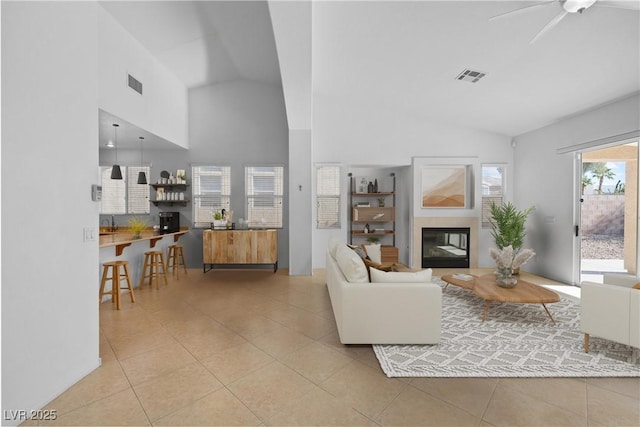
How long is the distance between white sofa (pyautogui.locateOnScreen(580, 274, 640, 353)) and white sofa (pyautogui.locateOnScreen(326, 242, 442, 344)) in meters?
1.22

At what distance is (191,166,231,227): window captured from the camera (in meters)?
5.97

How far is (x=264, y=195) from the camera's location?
605 centimetres

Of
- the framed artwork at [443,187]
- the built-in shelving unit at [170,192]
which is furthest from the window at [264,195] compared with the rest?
the framed artwork at [443,187]

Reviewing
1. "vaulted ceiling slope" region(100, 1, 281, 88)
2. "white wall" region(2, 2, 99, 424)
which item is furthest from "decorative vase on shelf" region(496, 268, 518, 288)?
"vaulted ceiling slope" region(100, 1, 281, 88)

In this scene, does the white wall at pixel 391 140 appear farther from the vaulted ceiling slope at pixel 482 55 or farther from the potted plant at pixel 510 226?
the vaulted ceiling slope at pixel 482 55

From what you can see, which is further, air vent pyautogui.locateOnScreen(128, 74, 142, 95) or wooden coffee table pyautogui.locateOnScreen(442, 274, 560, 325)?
air vent pyautogui.locateOnScreen(128, 74, 142, 95)

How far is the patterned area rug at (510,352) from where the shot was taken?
2195 millimetres

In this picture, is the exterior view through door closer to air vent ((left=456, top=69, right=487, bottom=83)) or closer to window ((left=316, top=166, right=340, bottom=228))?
air vent ((left=456, top=69, right=487, bottom=83))

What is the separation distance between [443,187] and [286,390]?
5.22m

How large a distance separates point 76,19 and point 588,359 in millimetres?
4907

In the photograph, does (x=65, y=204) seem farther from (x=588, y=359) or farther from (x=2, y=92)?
(x=588, y=359)

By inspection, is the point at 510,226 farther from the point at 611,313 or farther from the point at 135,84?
the point at 135,84

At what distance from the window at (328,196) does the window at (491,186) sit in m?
A: 3.13

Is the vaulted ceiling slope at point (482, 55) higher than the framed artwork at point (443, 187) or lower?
higher
